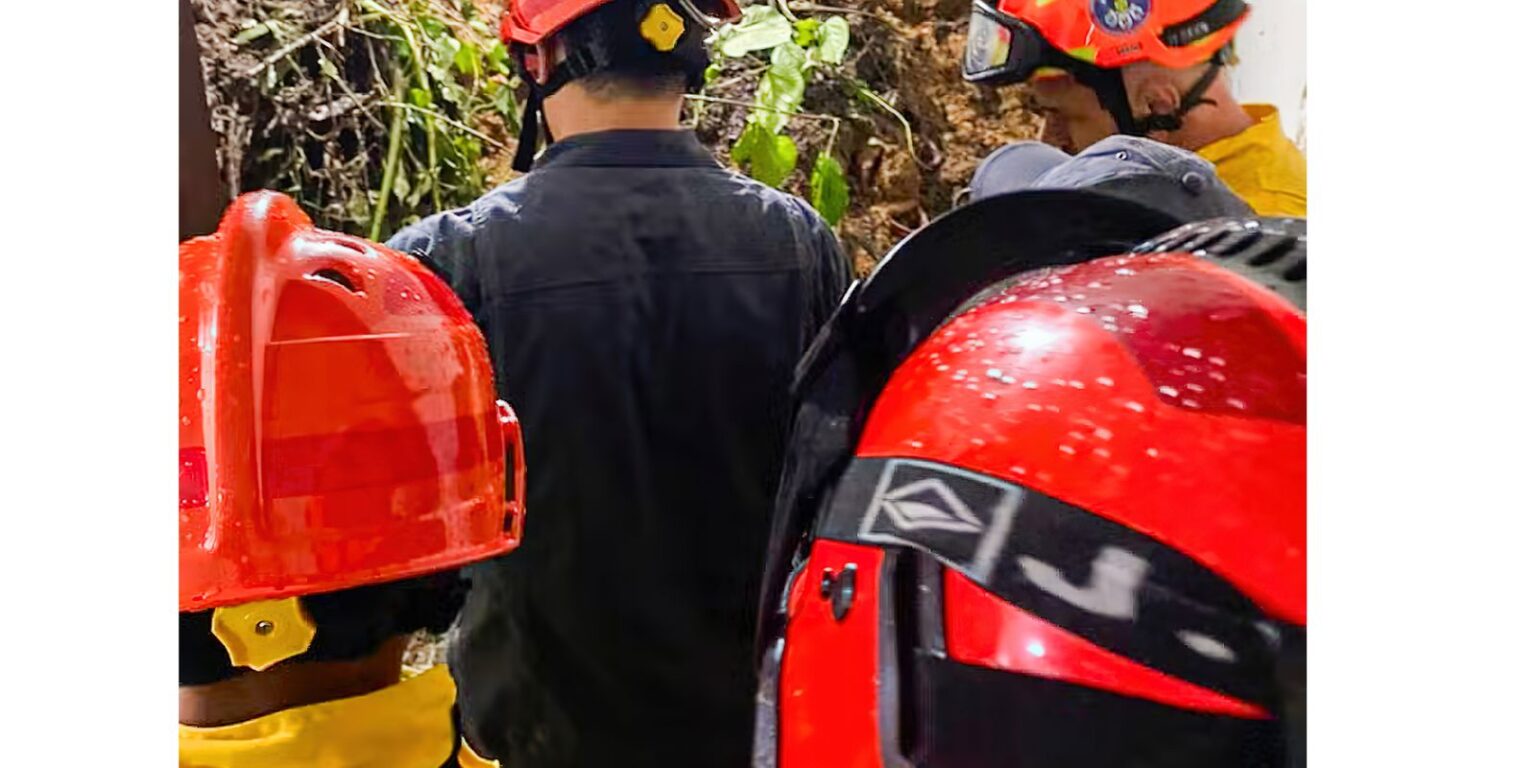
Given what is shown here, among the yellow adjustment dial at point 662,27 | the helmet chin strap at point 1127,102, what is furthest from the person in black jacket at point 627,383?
the helmet chin strap at point 1127,102

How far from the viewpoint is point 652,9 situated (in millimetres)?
1080

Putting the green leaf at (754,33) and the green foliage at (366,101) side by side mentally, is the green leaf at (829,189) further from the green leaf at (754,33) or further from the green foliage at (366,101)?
the green foliage at (366,101)

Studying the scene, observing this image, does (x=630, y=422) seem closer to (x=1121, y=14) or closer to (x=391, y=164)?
(x=391, y=164)

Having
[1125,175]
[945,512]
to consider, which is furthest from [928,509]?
[1125,175]

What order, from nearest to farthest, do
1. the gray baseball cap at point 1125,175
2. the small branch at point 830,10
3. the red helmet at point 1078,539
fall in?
1. the red helmet at point 1078,539
2. the gray baseball cap at point 1125,175
3. the small branch at point 830,10

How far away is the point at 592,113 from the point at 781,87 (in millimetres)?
158

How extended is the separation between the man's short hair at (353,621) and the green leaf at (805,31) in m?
0.48

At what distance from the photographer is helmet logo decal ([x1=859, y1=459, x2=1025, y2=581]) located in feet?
2.23

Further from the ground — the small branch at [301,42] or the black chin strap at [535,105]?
the small branch at [301,42]

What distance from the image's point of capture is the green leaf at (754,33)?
3.45ft

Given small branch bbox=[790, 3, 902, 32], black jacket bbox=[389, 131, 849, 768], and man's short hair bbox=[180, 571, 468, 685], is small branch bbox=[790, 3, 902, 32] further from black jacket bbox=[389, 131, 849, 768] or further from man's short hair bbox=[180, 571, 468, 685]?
man's short hair bbox=[180, 571, 468, 685]

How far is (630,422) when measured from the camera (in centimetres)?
107
